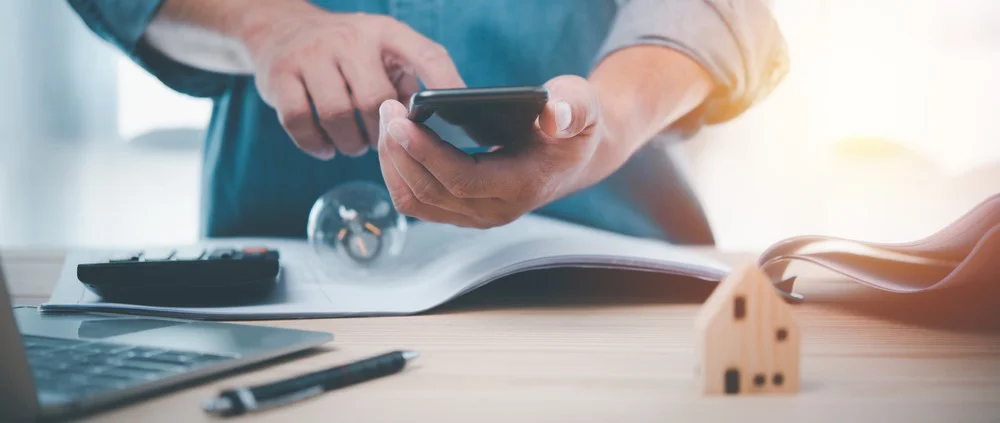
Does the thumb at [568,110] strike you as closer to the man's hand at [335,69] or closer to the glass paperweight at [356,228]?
the man's hand at [335,69]

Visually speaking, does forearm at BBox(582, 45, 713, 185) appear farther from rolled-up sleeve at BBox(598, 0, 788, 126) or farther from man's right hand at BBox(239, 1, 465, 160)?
man's right hand at BBox(239, 1, 465, 160)

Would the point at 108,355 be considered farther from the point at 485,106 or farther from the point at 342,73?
the point at 342,73

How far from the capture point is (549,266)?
1.70 ft

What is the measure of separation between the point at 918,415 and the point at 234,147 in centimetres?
100

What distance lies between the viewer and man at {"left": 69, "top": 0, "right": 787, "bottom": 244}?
54cm

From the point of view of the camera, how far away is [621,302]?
1.81 ft

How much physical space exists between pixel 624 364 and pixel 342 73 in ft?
1.37

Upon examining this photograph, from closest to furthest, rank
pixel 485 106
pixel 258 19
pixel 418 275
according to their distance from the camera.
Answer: pixel 485 106, pixel 418 275, pixel 258 19

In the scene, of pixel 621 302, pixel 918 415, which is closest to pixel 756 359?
pixel 918 415

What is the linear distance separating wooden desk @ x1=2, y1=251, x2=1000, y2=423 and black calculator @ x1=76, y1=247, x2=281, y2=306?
72 mm

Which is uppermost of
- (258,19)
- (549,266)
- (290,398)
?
(258,19)

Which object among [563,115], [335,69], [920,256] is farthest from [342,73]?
[920,256]

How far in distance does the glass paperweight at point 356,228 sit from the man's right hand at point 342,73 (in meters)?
0.10

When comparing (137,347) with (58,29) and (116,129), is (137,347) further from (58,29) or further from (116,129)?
(58,29)
